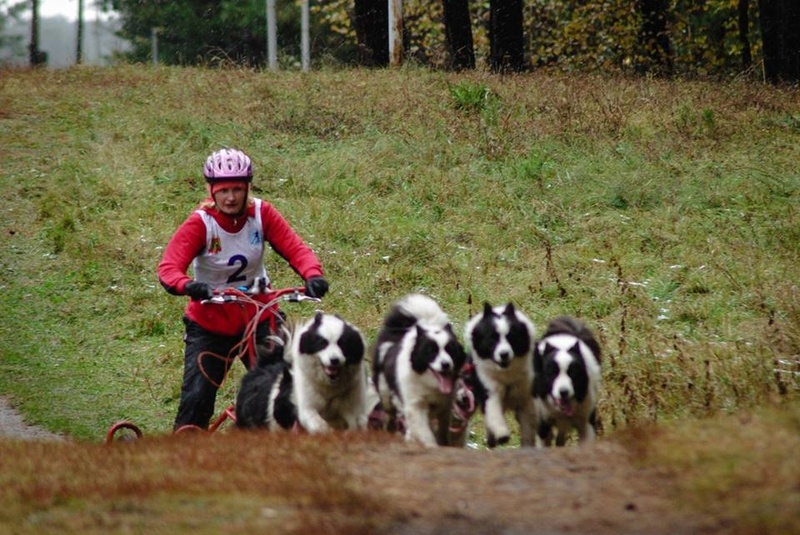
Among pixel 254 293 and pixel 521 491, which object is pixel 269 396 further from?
pixel 521 491

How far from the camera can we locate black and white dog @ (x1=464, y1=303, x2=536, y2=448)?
798 centimetres

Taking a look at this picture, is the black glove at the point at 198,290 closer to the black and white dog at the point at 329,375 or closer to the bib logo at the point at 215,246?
Result: the bib logo at the point at 215,246

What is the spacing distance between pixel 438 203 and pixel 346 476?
1145 cm

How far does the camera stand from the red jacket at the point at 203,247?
28.1ft

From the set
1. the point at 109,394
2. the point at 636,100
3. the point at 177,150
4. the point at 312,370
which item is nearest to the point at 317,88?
the point at 177,150

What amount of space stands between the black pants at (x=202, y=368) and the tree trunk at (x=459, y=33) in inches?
687

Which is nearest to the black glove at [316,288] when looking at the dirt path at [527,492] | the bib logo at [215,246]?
the bib logo at [215,246]

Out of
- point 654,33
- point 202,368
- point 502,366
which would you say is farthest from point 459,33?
point 502,366

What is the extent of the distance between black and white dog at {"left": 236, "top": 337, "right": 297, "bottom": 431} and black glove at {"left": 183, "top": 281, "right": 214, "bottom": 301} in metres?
0.65

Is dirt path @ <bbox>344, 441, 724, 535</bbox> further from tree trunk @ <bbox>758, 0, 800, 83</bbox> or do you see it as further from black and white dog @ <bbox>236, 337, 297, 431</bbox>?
tree trunk @ <bbox>758, 0, 800, 83</bbox>

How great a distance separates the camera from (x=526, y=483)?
5.93 metres

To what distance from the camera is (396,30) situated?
1045 inches

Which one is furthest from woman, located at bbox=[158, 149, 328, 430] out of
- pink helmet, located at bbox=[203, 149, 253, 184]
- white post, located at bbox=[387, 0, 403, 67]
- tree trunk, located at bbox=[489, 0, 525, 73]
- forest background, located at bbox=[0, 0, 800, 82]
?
white post, located at bbox=[387, 0, 403, 67]

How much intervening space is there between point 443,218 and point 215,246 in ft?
27.4
